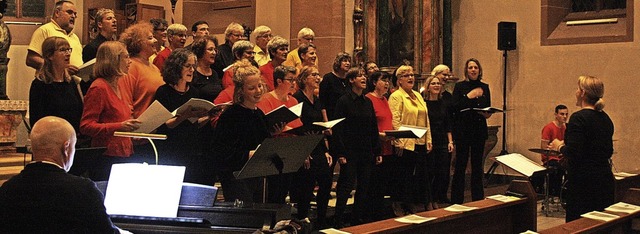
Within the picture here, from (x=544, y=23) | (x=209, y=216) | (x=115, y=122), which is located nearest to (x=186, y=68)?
(x=115, y=122)

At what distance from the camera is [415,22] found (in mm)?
11414

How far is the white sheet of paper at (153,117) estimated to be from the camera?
4816mm

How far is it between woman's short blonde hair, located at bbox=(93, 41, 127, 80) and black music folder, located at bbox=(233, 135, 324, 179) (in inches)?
36.5

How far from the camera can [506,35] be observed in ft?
36.1

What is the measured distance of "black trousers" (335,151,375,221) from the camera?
7293mm

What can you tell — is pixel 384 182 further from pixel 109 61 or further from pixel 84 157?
pixel 84 157

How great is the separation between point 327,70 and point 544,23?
2.82 metres

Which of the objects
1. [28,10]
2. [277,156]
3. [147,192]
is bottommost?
[147,192]

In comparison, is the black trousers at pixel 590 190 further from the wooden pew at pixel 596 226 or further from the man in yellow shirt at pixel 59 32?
the man in yellow shirt at pixel 59 32

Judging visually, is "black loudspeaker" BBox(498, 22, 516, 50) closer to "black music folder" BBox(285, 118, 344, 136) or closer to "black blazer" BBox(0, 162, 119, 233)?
"black music folder" BBox(285, 118, 344, 136)

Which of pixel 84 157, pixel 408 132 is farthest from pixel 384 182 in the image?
pixel 84 157

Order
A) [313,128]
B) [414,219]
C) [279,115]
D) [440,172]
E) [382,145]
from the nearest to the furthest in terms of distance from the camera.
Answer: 1. [414,219]
2. [279,115]
3. [313,128]
4. [382,145]
5. [440,172]

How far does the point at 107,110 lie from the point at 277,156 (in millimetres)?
1032

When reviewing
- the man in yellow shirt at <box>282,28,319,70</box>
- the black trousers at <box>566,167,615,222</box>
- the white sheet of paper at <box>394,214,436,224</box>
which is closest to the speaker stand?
the man in yellow shirt at <box>282,28,319,70</box>
